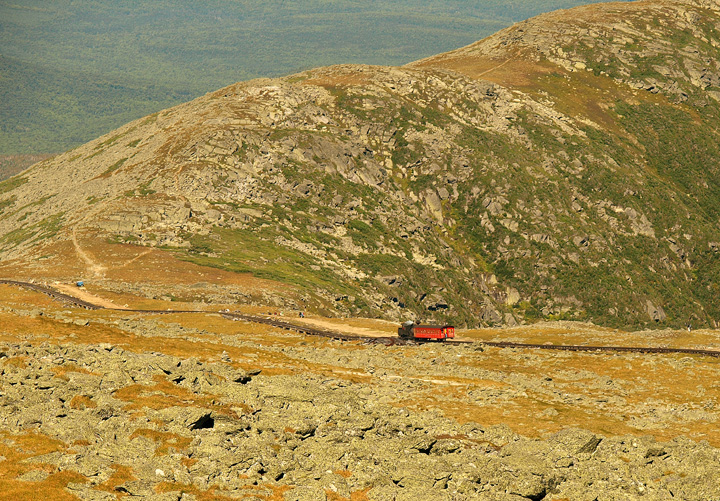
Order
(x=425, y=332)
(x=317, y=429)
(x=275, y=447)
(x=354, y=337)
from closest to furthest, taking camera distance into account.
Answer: (x=275, y=447), (x=317, y=429), (x=425, y=332), (x=354, y=337)

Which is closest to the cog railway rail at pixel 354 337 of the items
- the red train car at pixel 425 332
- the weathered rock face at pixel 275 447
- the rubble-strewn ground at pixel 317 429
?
the red train car at pixel 425 332

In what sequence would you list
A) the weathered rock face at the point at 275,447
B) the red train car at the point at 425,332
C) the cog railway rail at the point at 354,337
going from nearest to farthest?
the weathered rock face at the point at 275,447, the cog railway rail at the point at 354,337, the red train car at the point at 425,332

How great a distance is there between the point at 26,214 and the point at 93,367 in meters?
160

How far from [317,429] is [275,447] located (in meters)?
3.75

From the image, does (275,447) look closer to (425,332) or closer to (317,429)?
(317,429)

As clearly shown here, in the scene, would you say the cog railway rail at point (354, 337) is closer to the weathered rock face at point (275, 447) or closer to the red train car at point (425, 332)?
the red train car at point (425, 332)

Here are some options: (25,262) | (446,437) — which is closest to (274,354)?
(446,437)

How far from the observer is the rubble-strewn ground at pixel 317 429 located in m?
34.9

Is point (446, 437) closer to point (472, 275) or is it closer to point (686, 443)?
point (686, 443)

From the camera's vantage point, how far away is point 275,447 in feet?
129

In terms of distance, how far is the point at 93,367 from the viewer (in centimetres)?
4638

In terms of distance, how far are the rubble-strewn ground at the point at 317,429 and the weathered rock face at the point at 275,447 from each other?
0.35ft

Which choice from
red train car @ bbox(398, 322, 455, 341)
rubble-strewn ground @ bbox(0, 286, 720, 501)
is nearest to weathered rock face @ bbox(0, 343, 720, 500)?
rubble-strewn ground @ bbox(0, 286, 720, 501)

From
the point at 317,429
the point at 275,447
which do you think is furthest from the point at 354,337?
the point at 275,447
